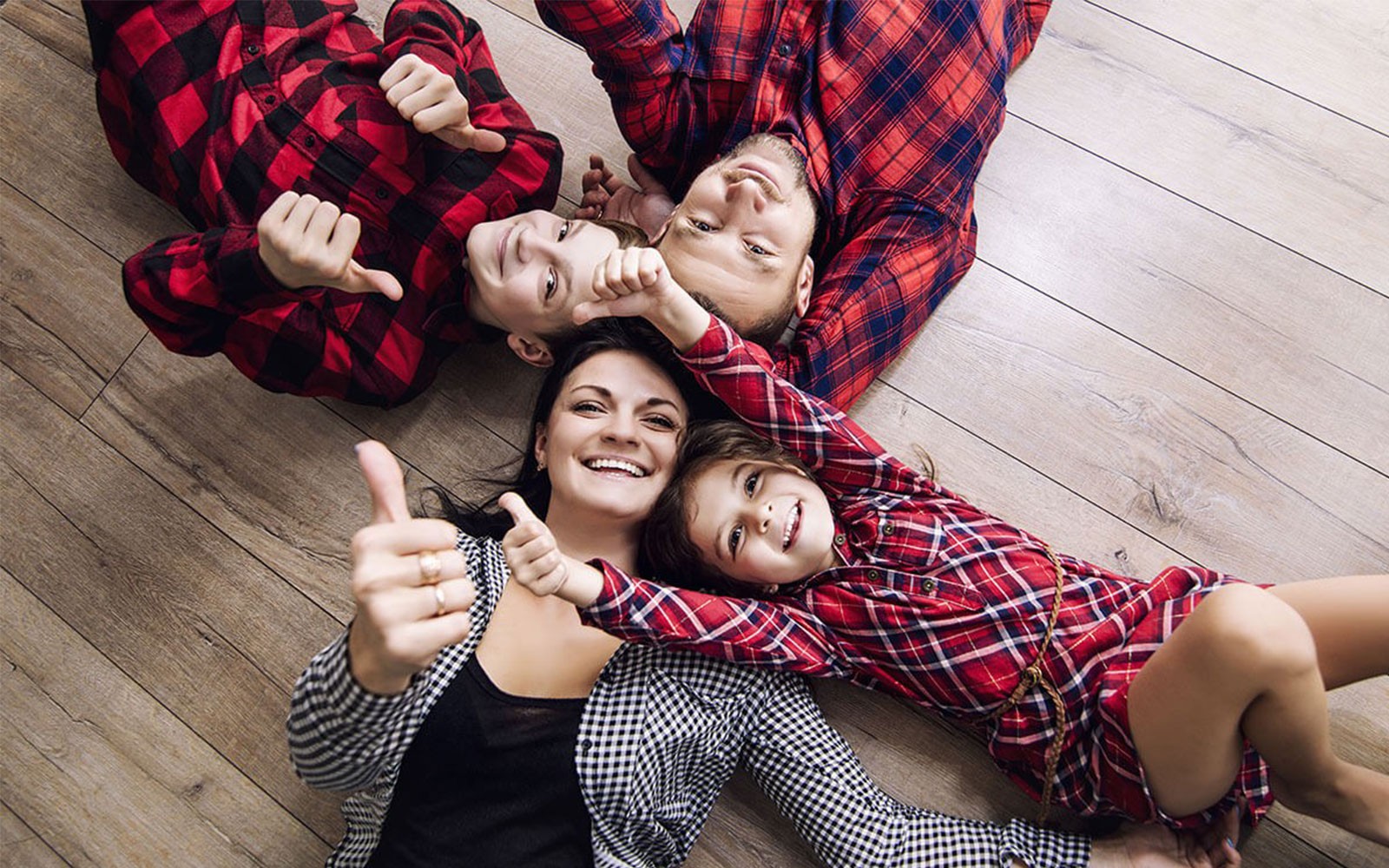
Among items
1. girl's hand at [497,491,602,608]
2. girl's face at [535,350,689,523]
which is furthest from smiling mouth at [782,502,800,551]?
girl's hand at [497,491,602,608]

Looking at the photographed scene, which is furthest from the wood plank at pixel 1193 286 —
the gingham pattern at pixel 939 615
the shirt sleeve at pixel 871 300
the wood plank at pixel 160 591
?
the wood plank at pixel 160 591

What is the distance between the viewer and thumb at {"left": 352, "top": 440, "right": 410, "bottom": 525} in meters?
0.79

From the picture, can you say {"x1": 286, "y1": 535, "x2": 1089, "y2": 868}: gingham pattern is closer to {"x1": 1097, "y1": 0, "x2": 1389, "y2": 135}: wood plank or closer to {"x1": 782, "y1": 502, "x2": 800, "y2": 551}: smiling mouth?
{"x1": 782, "y1": 502, "x2": 800, "y2": 551}: smiling mouth

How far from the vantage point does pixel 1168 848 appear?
3.62ft

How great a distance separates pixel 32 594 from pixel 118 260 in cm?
48

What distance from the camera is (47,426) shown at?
4.47ft

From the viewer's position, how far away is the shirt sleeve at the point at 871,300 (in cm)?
124

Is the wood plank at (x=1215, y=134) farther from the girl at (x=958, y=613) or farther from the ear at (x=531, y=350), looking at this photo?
the ear at (x=531, y=350)

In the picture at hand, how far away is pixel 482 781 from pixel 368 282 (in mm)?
556

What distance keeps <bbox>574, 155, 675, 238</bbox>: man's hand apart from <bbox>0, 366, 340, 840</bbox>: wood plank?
670 millimetres

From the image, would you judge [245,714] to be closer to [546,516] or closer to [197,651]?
[197,651]

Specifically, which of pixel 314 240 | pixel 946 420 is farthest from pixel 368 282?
pixel 946 420

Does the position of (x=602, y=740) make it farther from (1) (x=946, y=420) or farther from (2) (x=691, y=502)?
(1) (x=946, y=420)

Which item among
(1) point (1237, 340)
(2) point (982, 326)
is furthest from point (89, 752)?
(1) point (1237, 340)
